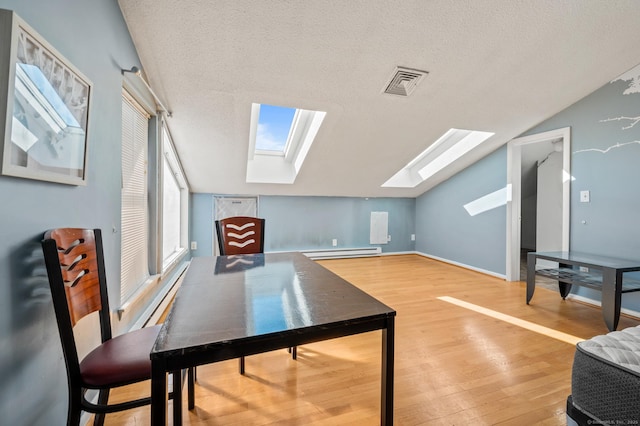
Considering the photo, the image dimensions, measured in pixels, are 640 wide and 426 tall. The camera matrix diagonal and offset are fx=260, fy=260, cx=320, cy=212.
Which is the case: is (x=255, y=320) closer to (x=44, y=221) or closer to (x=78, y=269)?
(x=78, y=269)

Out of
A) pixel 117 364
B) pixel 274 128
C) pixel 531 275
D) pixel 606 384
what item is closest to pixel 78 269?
pixel 117 364

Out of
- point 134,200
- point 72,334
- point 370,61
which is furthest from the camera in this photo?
point 370,61

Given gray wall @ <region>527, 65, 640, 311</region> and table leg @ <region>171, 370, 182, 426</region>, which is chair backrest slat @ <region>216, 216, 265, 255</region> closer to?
table leg @ <region>171, 370, 182, 426</region>

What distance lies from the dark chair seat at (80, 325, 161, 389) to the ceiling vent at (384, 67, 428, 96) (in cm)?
247

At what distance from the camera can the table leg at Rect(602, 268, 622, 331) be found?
2012 millimetres

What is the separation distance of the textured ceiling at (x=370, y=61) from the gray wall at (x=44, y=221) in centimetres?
58

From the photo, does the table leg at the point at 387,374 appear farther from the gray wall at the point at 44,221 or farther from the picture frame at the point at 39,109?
the picture frame at the point at 39,109

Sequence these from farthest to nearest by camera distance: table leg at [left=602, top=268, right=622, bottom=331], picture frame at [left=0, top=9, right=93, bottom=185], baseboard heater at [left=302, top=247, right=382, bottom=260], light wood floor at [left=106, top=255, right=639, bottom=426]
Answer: baseboard heater at [left=302, top=247, right=382, bottom=260], table leg at [left=602, top=268, right=622, bottom=331], light wood floor at [left=106, top=255, right=639, bottom=426], picture frame at [left=0, top=9, right=93, bottom=185]

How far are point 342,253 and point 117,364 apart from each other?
4.16 m

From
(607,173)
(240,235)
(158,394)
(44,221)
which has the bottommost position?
(158,394)

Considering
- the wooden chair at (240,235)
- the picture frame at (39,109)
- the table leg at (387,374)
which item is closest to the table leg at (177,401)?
the table leg at (387,374)

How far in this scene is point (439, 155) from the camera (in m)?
4.31

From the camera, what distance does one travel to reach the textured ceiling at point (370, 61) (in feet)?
5.57

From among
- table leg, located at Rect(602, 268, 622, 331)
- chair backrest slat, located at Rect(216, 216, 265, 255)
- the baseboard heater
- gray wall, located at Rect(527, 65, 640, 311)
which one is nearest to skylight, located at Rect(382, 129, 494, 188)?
gray wall, located at Rect(527, 65, 640, 311)
